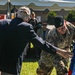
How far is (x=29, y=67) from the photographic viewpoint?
32.8ft

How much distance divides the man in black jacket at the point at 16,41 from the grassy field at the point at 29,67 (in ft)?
13.0

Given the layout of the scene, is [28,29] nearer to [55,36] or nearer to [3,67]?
[3,67]

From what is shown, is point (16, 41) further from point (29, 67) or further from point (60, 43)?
point (29, 67)

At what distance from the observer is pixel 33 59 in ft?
37.4

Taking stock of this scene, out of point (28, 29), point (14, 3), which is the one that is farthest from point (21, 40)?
point (14, 3)

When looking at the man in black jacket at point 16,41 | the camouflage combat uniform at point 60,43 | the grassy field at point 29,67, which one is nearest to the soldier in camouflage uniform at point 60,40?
the camouflage combat uniform at point 60,43

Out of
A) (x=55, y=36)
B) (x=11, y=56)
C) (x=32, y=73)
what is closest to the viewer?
(x=11, y=56)

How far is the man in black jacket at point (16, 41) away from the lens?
4.69m

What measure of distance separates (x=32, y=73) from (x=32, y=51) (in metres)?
3.04

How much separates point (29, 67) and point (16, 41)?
5236mm

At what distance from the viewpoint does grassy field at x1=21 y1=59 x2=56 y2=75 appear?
9242mm

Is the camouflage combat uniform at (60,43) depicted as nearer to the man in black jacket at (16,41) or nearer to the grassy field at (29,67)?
the man in black jacket at (16,41)

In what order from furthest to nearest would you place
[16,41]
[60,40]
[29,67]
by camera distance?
[29,67]
[60,40]
[16,41]

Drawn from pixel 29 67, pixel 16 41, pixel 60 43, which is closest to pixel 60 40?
pixel 60 43
